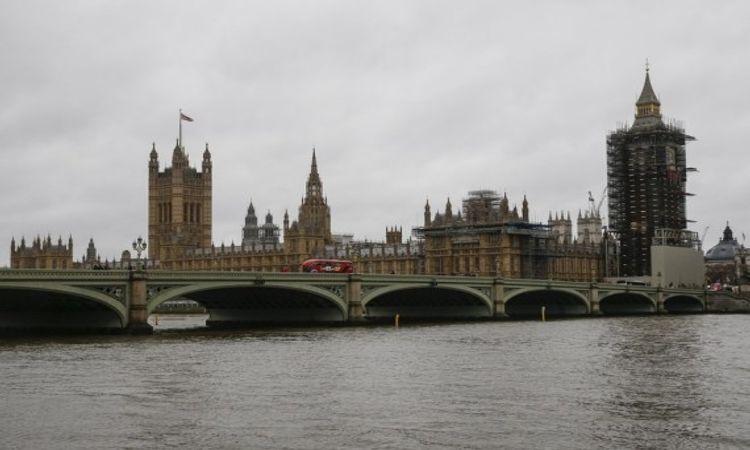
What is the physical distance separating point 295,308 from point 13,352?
124ft

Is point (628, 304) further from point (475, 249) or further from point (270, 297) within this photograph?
point (270, 297)

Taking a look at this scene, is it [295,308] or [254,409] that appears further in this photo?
[295,308]

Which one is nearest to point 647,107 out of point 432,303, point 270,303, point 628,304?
point 628,304

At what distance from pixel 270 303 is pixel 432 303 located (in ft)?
75.9

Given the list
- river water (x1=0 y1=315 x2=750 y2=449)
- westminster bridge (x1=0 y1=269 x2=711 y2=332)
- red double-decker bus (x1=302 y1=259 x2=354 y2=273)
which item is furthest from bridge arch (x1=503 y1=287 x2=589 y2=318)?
river water (x1=0 y1=315 x2=750 y2=449)

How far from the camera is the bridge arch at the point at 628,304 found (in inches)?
5084

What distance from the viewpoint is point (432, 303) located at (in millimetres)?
102000

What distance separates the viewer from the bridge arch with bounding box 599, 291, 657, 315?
129 metres

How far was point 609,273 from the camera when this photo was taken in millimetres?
172000

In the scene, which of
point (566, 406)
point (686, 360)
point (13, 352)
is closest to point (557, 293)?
point (686, 360)

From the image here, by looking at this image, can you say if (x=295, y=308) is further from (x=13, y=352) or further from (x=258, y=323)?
(x=13, y=352)

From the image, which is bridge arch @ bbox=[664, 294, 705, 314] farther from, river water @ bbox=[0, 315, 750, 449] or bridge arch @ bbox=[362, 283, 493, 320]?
river water @ bbox=[0, 315, 750, 449]

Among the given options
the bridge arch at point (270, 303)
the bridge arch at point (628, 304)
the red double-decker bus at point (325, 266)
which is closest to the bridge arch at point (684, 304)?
the bridge arch at point (628, 304)

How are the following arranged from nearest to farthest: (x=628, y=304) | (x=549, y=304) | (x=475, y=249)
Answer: (x=549, y=304)
(x=628, y=304)
(x=475, y=249)
